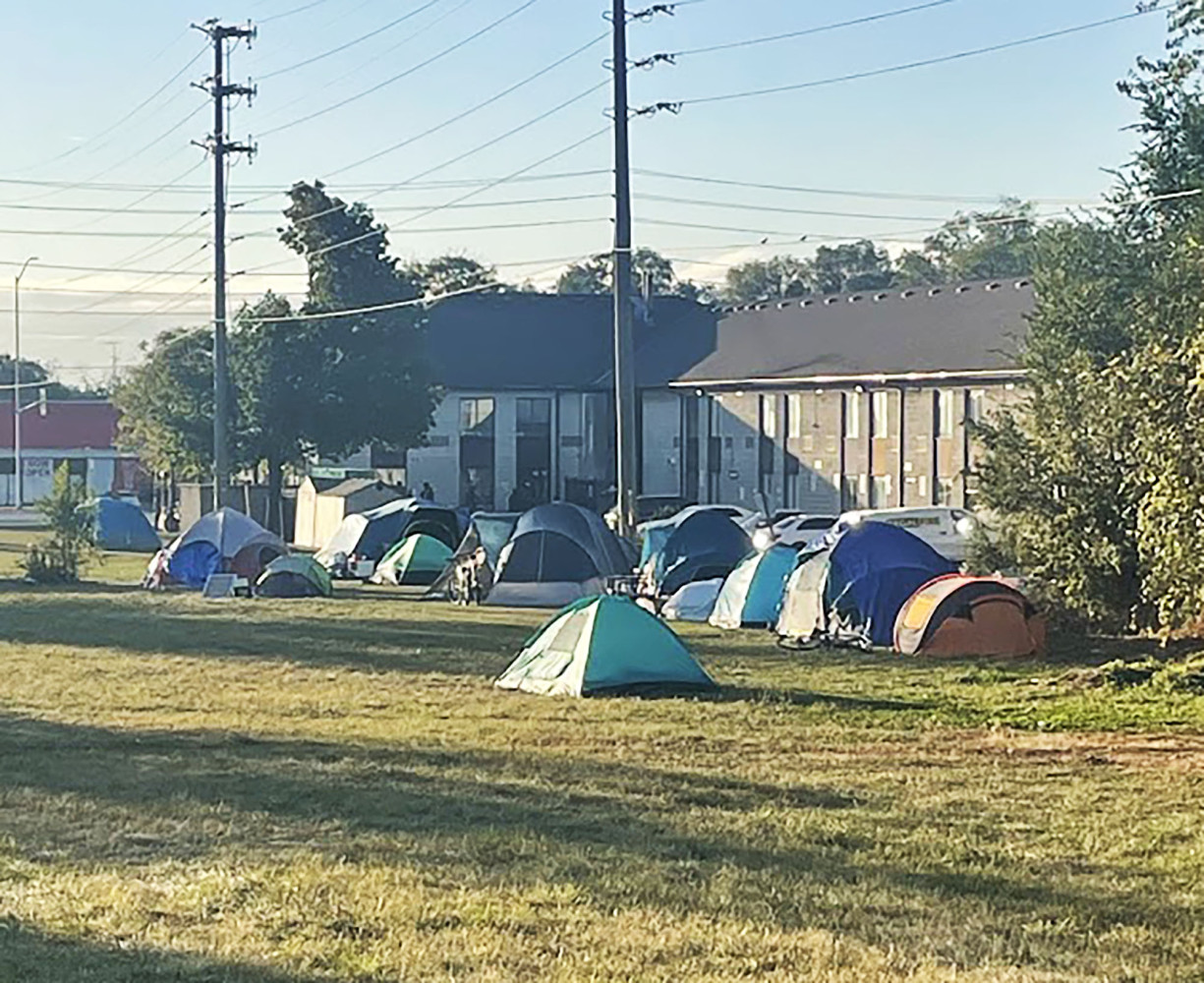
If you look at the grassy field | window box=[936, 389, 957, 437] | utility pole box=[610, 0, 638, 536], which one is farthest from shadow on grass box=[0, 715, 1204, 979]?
window box=[936, 389, 957, 437]

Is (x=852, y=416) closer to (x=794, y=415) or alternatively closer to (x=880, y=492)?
(x=880, y=492)

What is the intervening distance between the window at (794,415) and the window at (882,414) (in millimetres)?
3820

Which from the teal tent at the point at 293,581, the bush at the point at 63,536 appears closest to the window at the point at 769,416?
the bush at the point at 63,536

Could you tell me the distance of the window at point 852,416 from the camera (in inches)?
2387

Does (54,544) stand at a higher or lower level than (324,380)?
lower

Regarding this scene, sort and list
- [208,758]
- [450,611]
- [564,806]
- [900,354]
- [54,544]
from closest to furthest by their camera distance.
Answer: [564,806] < [208,758] < [450,611] < [54,544] < [900,354]

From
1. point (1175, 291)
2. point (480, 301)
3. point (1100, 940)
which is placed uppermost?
point (480, 301)

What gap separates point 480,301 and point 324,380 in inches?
619

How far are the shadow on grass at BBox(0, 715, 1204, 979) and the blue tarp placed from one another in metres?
12.0

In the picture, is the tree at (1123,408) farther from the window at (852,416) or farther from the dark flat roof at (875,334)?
the window at (852,416)

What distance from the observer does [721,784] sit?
13.8 meters

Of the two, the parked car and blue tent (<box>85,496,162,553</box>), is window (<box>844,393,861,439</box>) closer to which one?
the parked car

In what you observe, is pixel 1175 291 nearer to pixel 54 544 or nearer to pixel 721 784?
pixel 721 784

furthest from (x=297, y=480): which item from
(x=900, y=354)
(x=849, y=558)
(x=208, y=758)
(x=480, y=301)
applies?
(x=208, y=758)
